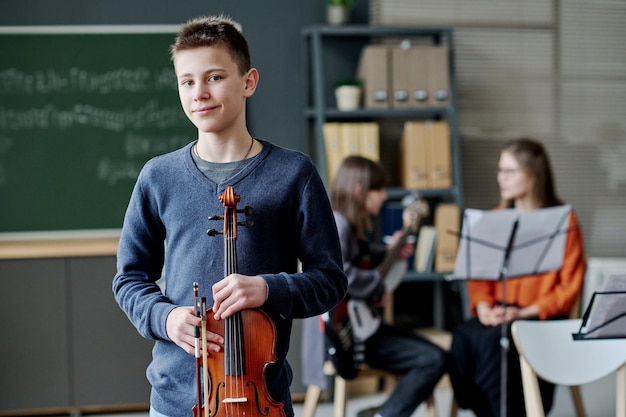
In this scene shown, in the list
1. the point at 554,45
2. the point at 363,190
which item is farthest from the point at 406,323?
the point at 554,45

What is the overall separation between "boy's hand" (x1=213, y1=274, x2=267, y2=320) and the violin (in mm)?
28

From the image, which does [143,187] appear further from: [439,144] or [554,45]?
[554,45]

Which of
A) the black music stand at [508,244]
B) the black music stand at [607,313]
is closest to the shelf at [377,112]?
the black music stand at [508,244]

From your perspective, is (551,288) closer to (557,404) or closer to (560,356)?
(560,356)

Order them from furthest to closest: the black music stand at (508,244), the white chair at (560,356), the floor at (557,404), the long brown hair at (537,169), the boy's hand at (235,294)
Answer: the floor at (557,404) < the long brown hair at (537,169) < the black music stand at (508,244) < the white chair at (560,356) < the boy's hand at (235,294)

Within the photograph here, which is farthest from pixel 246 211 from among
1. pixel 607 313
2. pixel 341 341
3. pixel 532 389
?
pixel 341 341

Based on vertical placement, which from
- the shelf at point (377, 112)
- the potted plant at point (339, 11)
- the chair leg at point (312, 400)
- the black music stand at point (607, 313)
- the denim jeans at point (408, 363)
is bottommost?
the chair leg at point (312, 400)

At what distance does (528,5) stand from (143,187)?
3.75m

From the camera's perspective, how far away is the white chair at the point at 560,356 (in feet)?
8.65

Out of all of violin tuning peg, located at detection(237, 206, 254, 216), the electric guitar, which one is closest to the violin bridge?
violin tuning peg, located at detection(237, 206, 254, 216)

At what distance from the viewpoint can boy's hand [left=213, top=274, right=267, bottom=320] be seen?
1.30 meters

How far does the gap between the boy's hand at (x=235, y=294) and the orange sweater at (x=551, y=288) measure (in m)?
2.25

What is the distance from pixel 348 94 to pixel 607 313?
209cm

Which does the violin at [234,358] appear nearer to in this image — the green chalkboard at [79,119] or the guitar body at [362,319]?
the guitar body at [362,319]
